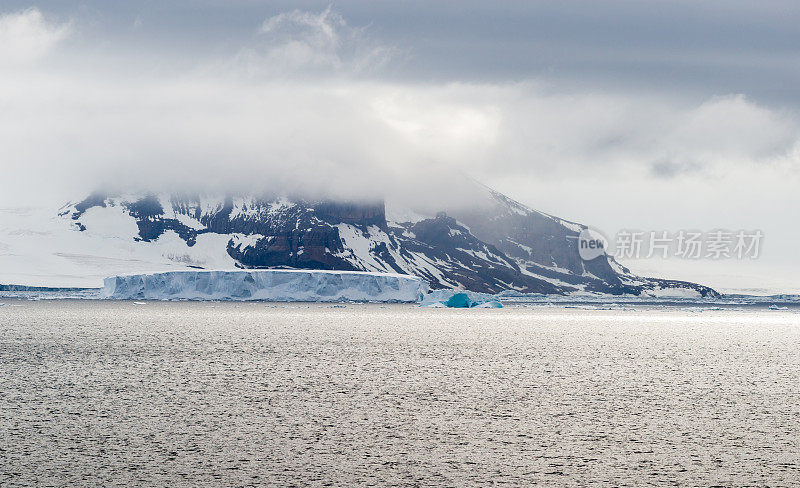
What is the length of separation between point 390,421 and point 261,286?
4071 inches

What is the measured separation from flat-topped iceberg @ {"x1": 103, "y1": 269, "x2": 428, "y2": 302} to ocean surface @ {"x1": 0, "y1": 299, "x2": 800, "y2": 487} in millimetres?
88459

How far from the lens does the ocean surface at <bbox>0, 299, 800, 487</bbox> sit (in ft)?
28.3

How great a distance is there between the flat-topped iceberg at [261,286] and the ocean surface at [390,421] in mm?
88459

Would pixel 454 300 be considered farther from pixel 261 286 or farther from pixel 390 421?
pixel 390 421

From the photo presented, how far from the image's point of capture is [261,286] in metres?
114

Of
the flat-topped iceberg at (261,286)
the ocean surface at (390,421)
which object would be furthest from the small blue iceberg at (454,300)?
the ocean surface at (390,421)

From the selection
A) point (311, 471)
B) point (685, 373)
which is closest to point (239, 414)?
point (311, 471)

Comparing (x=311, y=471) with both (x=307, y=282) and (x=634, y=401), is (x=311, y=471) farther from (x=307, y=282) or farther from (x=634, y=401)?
(x=307, y=282)

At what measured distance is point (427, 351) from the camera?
2622cm

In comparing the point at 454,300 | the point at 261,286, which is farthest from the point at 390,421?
the point at 261,286

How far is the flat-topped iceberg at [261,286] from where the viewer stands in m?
111

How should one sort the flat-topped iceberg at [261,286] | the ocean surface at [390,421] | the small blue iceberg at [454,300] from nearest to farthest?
the ocean surface at [390,421], the small blue iceberg at [454,300], the flat-topped iceberg at [261,286]

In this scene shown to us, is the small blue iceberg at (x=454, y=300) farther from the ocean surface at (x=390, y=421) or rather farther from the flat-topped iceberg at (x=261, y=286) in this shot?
the ocean surface at (x=390, y=421)

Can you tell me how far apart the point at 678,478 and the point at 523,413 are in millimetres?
4445
